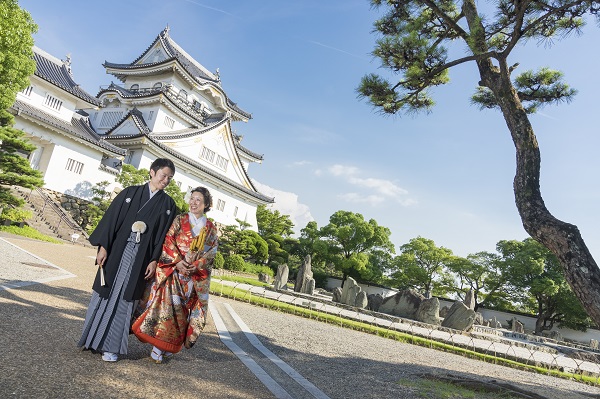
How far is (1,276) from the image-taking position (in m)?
6.57

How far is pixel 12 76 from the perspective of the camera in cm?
1352

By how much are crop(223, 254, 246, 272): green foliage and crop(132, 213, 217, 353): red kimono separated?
22.6m

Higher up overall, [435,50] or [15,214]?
[435,50]

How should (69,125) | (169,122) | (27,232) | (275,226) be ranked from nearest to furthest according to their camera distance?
(27,232) < (69,125) < (169,122) < (275,226)

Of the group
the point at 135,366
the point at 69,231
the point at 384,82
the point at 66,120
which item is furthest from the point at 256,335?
the point at 66,120

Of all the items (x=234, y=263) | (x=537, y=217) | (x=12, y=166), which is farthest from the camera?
(x=234, y=263)

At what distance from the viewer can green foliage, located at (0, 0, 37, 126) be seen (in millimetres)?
12625

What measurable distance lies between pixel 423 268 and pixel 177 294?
33679 mm

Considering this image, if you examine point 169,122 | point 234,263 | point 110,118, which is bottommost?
point 234,263

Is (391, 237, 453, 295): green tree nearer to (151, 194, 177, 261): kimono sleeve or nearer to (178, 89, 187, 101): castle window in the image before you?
(178, 89, 187, 101): castle window

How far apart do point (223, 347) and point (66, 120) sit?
74.0 feet

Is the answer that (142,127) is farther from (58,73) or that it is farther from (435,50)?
(435,50)

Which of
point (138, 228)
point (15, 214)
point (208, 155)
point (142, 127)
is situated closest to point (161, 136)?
point (142, 127)

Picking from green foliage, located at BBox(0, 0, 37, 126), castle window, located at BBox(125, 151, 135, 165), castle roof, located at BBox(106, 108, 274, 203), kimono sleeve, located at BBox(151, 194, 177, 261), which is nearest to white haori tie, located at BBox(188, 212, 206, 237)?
kimono sleeve, located at BBox(151, 194, 177, 261)
